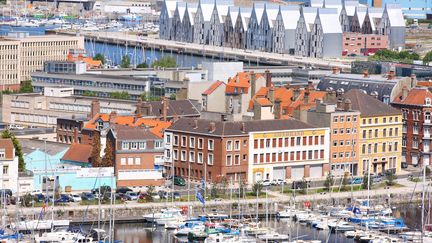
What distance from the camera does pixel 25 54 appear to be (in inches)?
3150

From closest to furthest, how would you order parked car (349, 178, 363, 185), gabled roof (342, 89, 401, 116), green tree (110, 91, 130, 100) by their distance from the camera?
parked car (349, 178, 363, 185), gabled roof (342, 89, 401, 116), green tree (110, 91, 130, 100)

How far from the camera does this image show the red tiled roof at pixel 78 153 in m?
48.2

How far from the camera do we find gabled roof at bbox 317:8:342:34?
317 feet

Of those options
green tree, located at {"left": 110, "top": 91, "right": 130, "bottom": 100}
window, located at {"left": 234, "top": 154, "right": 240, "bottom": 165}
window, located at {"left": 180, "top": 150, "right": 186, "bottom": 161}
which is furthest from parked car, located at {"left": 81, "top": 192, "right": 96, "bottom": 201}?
green tree, located at {"left": 110, "top": 91, "right": 130, "bottom": 100}

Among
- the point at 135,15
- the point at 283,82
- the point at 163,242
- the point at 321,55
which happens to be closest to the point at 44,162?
the point at 163,242

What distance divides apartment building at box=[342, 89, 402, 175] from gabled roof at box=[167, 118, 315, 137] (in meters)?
2.70

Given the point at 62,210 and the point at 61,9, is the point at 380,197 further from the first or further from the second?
the point at 61,9

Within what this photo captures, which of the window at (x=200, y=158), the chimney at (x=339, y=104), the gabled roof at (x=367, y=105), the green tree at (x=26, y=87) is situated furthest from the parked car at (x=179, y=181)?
the green tree at (x=26, y=87)

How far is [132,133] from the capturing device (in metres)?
47.1

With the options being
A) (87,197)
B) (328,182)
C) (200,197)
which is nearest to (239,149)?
(328,182)

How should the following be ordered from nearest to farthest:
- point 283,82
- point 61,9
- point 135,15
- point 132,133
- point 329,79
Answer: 1. point 132,133
2. point 329,79
3. point 283,82
4. point 135,15
5. point 61,9

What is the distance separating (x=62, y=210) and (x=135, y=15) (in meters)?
105

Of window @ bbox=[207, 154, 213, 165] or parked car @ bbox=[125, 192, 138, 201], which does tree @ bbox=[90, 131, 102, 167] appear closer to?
parked car @ bbox=[125, 192, 138, 201]

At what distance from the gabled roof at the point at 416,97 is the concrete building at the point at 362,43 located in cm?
4415
